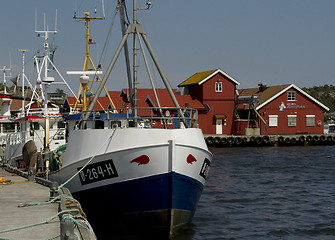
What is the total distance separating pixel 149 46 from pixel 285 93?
4548 centimetres

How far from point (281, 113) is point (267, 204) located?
40.3 metres

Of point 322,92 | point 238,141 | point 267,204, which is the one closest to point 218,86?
point 238,141

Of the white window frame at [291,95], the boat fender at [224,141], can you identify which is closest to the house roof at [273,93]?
the white window frame at [291,95]

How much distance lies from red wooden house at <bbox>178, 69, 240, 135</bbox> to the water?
25.0 meters

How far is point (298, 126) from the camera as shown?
57.9 meters

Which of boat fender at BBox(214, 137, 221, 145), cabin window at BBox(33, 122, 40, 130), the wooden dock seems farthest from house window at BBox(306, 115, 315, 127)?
the wooden dock

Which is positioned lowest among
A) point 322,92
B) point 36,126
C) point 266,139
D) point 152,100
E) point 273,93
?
point 266,139

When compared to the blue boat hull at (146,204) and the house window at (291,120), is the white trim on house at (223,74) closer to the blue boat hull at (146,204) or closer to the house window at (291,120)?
the house window at (291,120)

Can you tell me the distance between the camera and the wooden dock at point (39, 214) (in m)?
8.34

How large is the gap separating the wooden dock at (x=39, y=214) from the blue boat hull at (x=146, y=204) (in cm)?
116

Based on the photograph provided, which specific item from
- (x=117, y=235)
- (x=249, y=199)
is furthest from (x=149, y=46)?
(x=249, y=199)

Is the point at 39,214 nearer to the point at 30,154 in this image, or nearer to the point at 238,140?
the point at 30,154

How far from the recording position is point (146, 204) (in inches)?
485

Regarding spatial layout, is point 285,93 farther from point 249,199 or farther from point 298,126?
point 249,199
